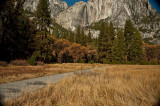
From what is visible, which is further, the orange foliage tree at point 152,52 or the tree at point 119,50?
the orange foliage tree at point 152,52

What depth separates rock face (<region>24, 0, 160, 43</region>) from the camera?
131 metres

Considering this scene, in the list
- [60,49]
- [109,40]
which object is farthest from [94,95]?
[60,49]

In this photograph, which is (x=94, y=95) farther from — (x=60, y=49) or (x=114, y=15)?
(x=114, y=15)

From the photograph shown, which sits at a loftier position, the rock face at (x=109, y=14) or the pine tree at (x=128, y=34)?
the rock face at (x=109, y=14)

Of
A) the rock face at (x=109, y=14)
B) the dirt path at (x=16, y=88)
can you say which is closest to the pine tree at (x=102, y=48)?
the dirt path at (x=16, y=88)

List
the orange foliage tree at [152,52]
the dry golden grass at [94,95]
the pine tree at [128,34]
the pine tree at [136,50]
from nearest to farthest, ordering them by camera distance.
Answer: the dry golden grass at [94,95]
the pine tree at [136,50]
the pine tree at [128,34]
the orange foliage tree at [152,52]

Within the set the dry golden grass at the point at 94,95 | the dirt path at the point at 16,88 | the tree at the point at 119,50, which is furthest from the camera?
the tree at the point at 119,50

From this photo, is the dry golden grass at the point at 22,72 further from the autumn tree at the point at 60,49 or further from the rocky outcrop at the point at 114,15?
the rocky outcrop at the point at 114,15

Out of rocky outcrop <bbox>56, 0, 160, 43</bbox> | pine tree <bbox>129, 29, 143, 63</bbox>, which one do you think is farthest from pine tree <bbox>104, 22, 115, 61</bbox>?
rocky outcrop <bbox>56, 0, 160, 43</bbox>

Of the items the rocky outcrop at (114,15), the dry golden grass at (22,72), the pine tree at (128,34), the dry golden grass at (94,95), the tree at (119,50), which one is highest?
the rocky outcrop at (114,15)

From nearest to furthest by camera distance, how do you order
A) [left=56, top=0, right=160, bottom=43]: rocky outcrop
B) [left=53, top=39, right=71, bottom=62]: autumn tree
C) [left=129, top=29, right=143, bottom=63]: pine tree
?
[left=129, top=29, right=143, bottom=63]: pine tree
[left=53, top=39, right=71, bottom=62]: autumn tree
[left=56, top=0, right=160, bottom=43]: rocky outcrop

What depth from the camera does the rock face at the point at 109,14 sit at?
13125cm

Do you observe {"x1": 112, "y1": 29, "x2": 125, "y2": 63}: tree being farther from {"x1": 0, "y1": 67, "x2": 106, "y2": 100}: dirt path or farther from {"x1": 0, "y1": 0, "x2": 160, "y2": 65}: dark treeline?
{"x1": 0, "y1": 67, "x2": 106, "y2": 100}: dirt path

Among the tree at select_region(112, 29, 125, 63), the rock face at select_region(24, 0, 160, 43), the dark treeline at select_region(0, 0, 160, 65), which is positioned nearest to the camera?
the dark treeline at select_region(0, 0, 160, 65)
